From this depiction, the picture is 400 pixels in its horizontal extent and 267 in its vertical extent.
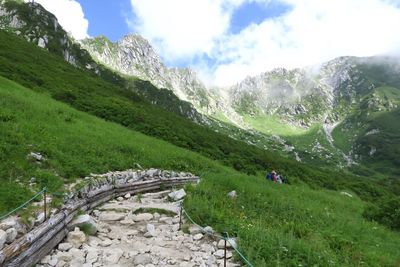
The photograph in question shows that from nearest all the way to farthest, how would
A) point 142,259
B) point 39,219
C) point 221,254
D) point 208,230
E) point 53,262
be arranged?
point 53,262
point 142,259
point 221,254
point 39,219
point 208,230

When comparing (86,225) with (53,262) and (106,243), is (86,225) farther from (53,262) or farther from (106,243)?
(53,262)

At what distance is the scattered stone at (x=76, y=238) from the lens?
36.6 ft

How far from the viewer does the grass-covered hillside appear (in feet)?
36.4

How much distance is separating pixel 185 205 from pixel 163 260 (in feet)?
14.8

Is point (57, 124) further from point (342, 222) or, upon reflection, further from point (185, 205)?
point (342, 222)

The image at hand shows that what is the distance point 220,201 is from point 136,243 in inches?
216

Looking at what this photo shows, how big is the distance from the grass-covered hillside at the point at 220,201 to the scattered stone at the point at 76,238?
2012mm

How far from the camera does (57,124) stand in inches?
1086

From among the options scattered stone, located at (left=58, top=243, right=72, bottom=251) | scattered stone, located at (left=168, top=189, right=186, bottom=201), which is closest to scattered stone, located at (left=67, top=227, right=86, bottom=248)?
scattered stone, located at (left=58, top=243, right=72, bottom=251)

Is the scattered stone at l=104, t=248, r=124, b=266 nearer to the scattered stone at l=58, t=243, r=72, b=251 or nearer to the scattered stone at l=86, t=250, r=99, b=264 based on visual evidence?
the scattered stone at l=86, t=250, r=99, b=264

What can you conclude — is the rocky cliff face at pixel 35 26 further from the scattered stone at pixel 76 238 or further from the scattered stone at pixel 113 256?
the scattered stone at pixel 113 256

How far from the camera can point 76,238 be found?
11344 mm

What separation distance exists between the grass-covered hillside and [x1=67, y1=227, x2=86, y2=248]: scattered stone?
6.60 ft

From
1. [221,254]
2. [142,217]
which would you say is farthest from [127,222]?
[221,254]
